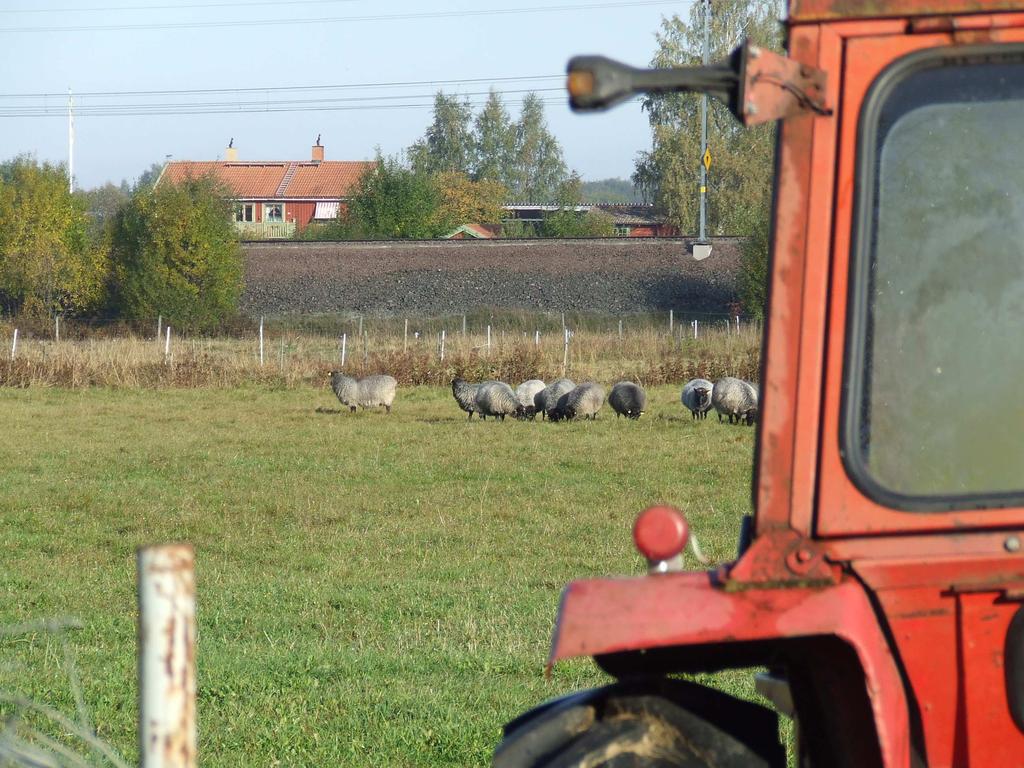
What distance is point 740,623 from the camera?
234cm

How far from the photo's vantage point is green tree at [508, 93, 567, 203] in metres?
99.2

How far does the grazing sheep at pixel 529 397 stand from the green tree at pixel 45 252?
1143 inches

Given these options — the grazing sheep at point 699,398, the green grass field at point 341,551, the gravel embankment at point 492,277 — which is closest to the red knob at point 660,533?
the green grass field at point 341,551

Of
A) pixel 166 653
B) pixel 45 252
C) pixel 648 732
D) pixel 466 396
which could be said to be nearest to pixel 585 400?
pixel 466 396

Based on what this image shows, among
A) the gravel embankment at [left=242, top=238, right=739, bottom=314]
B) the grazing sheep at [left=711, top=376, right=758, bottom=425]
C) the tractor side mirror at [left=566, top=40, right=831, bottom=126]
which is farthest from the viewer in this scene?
the gravel embankment at [left=242, top=238, right=739, bottom=314]

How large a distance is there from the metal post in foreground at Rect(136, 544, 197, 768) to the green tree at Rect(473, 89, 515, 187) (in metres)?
97.1

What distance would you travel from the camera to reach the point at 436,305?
48938 millimetres

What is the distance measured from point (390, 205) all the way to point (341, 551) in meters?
60.7

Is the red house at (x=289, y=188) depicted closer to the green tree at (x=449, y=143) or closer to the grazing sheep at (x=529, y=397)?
the green tree at (x=449, y=143)

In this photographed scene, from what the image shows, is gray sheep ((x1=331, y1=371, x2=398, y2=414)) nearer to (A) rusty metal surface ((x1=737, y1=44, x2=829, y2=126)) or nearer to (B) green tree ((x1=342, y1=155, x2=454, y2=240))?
(A) rusty metal surface ((x1=737, y1=44, x2=829, y2=126))

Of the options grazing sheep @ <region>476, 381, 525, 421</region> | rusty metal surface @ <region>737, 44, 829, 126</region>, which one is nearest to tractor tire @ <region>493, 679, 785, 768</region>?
rusty metal surface @ <region>737, 44, 829, 126</region>

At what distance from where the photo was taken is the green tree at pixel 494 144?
98500mm

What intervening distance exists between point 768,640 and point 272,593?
663 centimetres

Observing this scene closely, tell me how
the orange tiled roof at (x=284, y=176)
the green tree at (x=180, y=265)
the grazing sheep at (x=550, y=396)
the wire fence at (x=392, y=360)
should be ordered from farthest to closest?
1. the orange tiled roof at (x=284, y=176)
2. the green tree at (x=180, y=265)
3. the wire fence at (x=392, y=360)
4. the grazing sheep at (x=550, y=396)
